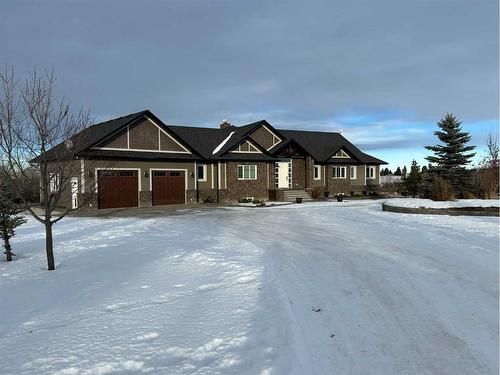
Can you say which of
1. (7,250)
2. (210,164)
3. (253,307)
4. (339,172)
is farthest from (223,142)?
(253,307)

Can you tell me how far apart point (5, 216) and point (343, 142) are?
125 ft

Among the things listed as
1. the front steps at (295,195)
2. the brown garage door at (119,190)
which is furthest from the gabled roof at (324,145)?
the brown garage door at (119,190)

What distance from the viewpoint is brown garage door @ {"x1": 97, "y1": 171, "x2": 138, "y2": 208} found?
2403cm

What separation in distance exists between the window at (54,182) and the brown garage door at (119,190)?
15.0 metres

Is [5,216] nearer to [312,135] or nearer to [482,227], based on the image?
[482,227]

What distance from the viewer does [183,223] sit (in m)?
16.0

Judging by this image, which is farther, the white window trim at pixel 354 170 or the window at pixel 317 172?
the white window trim at pixel 354 170

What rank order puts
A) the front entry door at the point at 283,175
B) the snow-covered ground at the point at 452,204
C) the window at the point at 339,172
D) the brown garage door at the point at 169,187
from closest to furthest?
the snow-covered ground at the point at 452,204 < the brown garage door at the point at 169,187 < the front entry door at the point at 283,175 < the window at the point at 339,172

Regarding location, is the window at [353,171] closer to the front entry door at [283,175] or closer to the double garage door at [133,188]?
the front entry door at [283,175]

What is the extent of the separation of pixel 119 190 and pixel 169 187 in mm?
3560

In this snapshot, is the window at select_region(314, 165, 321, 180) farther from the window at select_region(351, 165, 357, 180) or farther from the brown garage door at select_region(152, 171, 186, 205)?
the brown garage door at select_region(152, 171, 186, 205)

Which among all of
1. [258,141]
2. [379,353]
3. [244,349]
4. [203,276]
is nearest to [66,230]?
[203,276]

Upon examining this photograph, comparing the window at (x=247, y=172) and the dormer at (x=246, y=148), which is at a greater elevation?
the dormer at (x=246, y=148)

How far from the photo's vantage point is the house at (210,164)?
966 inches
